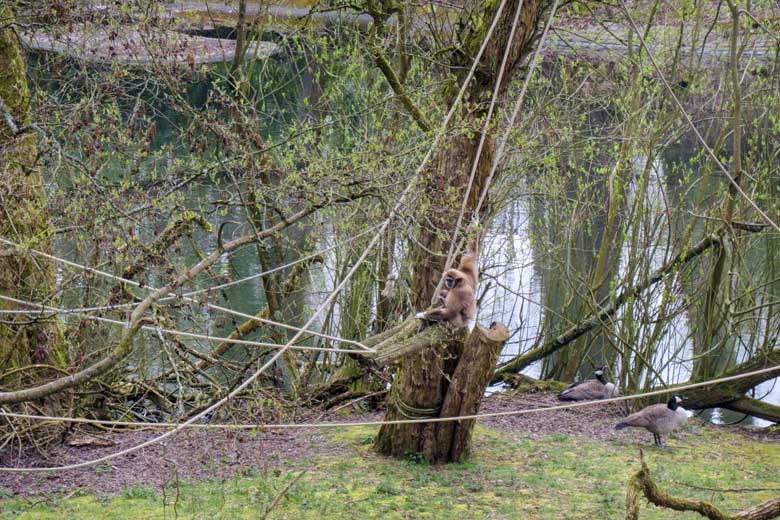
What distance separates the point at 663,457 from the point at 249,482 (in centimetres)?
432

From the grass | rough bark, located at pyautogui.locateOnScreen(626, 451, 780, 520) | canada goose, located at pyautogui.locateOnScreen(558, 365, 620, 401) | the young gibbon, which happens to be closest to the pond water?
canada goose, located at pyautogui.locateOnScreen(558, 365, 620, 401)

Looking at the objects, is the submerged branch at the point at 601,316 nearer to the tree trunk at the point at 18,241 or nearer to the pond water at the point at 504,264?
the pond water at the point at 504,264

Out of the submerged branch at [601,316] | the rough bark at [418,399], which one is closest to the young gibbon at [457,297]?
the rough bark at [418,399]

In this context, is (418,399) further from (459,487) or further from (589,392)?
(589,392)

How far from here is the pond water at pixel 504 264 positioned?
34.1 ft

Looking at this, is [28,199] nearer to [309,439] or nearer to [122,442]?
[122,442]

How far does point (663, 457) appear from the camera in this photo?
8875 millimetres

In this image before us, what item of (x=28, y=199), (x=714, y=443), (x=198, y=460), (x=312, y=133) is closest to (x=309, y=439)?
(x=198, y=460)

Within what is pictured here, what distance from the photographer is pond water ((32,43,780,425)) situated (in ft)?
34.1

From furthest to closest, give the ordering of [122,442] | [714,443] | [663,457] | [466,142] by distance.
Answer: [714,443] → [663,457] → [122,442] → [466,142]

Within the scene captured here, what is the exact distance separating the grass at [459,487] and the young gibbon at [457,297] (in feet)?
5.27

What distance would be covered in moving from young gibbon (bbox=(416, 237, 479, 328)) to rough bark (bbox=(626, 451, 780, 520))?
6.64ft

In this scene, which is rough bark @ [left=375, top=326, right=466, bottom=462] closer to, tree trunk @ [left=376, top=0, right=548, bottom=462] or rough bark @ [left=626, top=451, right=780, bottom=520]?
tree trunk @ [left=376, top=0, right=548, bottom=462]

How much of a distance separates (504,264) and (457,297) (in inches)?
151
